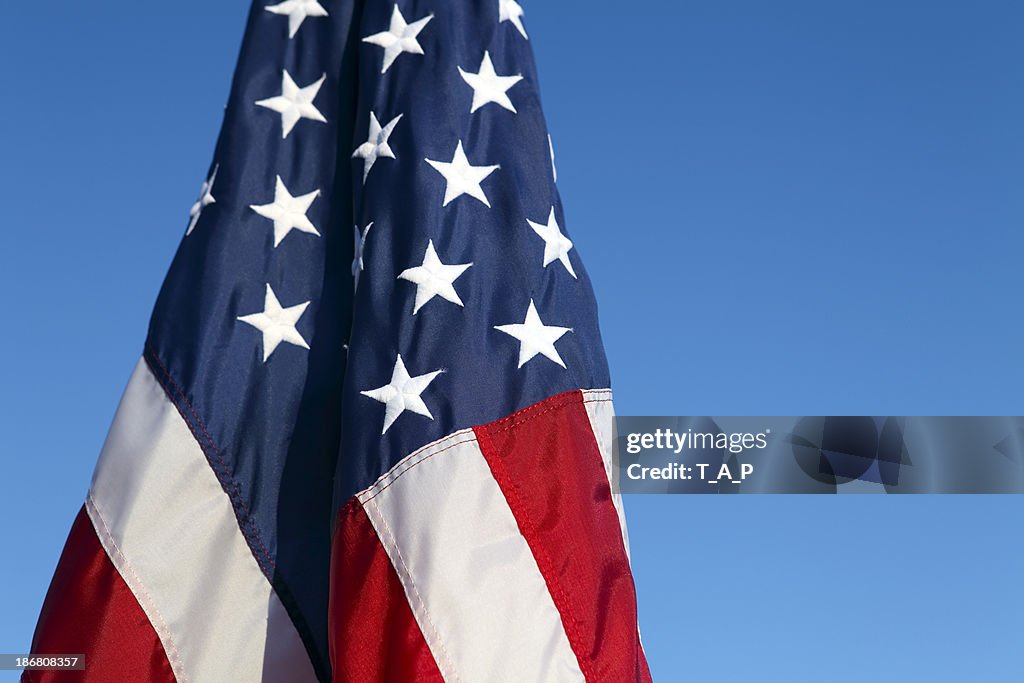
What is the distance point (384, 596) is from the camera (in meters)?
2.34

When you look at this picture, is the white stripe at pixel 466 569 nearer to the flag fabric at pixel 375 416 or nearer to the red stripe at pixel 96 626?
the flag fabric at pixel 375 416

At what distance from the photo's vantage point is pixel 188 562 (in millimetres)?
2711

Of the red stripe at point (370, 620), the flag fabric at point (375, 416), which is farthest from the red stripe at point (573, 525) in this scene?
the red stripe at point (370, 620)

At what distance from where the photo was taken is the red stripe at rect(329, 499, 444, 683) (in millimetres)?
2271

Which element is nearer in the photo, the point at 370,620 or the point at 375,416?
the point at 370,620

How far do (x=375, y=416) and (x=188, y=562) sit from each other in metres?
0.65

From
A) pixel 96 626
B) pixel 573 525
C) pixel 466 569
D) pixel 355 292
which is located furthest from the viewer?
pixel 355 292

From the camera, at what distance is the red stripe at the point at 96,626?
259 centimetres

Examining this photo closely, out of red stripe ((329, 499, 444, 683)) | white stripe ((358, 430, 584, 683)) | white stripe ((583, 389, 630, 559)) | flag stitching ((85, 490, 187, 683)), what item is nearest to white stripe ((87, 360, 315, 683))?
flag stitching ((85, 490, 187, 683))

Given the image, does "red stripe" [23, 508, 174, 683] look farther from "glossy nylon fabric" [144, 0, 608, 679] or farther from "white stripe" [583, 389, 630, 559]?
"white stripe" [583, 389, 630, 559]

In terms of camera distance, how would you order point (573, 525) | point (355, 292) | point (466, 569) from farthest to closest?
point (355, 292), point (573, 525), point (466, 569)

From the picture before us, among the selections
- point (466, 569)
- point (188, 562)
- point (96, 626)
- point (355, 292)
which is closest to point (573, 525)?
point (466, 569)

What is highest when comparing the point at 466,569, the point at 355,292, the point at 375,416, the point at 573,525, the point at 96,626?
the point at 355,292

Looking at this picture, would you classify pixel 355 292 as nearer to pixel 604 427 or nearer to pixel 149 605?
pixel 604 427
